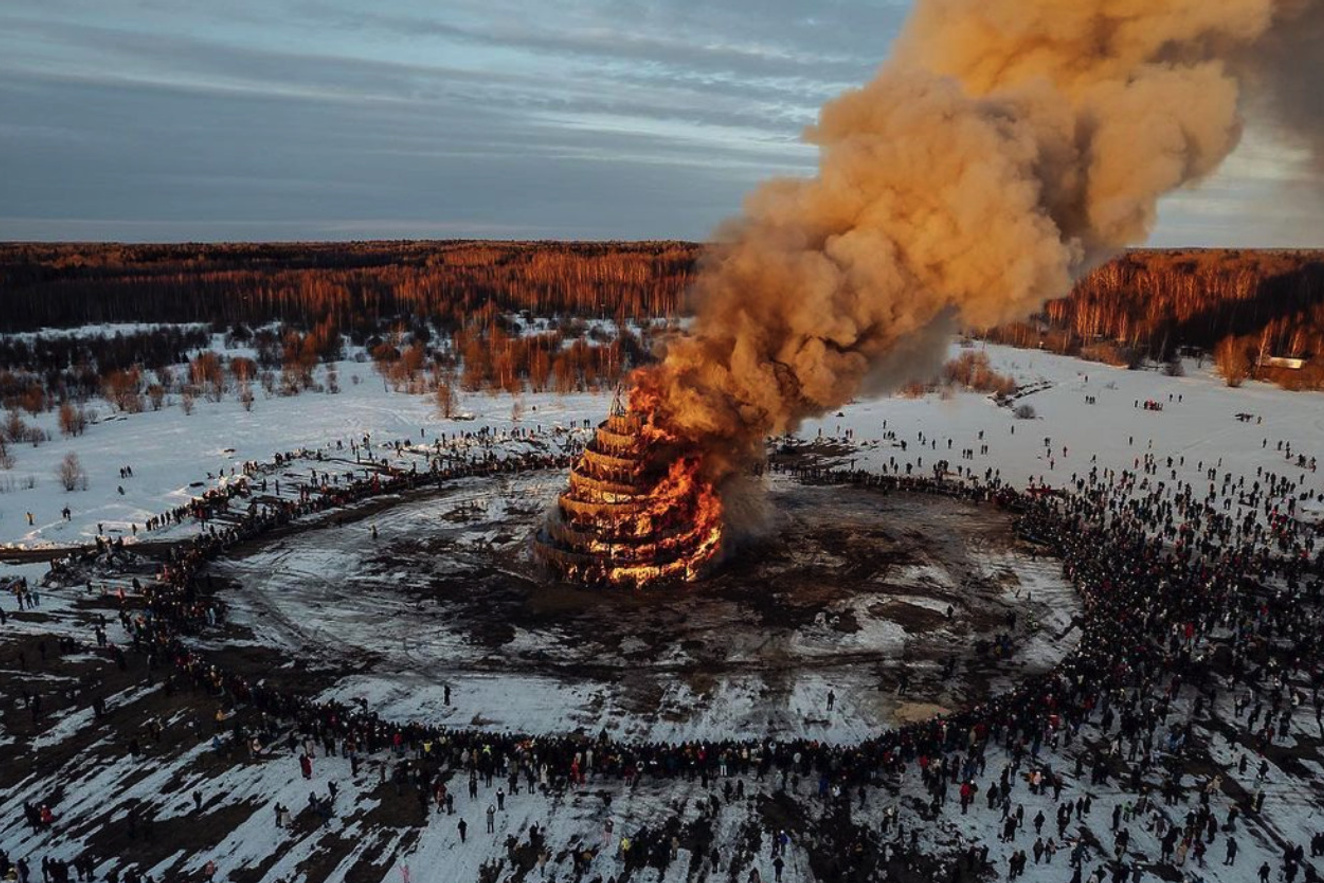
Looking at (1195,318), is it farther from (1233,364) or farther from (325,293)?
(325,293)

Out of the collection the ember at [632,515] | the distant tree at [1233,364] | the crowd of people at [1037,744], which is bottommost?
the crowd of people at [1037,744]

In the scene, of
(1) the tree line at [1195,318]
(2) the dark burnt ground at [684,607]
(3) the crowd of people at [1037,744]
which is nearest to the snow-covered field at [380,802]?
(3) the crowd of people at [1037,744]

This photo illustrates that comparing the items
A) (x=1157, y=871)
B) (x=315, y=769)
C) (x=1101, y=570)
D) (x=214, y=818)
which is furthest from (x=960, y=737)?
(x=214, y=818)

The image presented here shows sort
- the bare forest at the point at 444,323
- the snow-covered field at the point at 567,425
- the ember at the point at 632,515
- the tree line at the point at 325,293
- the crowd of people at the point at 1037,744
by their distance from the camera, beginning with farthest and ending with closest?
the tree line at the point at 325,293 → the bare forest at the point at 444,323 → the snow-covered field at the point at 567,425 → the ember at the point at 632,515 → the crowd of people at the point at 1037,744

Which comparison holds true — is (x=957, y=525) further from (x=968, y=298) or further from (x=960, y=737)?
(x=960, y=737)

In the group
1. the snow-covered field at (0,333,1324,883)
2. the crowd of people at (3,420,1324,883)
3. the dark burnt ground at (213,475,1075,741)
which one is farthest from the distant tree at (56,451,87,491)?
the crowd of people at (3,420,1324,883)

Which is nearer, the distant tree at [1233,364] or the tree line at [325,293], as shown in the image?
the distant tree at [1233,364]

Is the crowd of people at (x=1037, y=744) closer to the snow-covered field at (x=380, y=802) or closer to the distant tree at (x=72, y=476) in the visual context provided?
the snow-covered field at (x=380, y=802)

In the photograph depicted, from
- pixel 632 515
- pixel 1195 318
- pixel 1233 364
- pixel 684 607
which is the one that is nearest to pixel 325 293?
pixel 632 515
